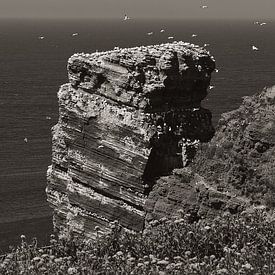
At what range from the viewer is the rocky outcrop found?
32934 millimetres

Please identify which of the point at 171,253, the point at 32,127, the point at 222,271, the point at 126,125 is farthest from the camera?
the point at 32,127

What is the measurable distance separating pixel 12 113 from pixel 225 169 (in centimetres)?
9499

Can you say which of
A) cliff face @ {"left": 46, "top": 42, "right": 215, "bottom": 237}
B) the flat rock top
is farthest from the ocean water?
the flat rock top

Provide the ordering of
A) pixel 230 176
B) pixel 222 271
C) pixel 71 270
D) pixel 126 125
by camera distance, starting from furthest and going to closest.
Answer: pixel 126 125, pixel 230 176, pixel 71 270, pixel 222 271

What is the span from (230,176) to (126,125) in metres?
13.5

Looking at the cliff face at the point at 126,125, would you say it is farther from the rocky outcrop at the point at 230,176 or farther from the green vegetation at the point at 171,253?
the green vegetation at the point at 171,253

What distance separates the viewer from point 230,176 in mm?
34656

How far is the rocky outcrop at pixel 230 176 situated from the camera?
32934 mm

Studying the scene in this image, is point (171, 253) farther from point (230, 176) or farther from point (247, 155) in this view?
point (247, 155)

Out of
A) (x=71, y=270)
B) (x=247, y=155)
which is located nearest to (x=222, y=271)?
(x=71, y=270)

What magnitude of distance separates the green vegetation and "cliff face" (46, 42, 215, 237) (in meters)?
21.3

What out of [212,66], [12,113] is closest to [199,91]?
[212,66]

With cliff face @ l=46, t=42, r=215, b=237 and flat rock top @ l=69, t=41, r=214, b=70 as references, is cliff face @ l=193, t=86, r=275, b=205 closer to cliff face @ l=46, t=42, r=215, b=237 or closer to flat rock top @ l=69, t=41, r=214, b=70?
cliff face @ l=46, t=42, r=215, b=237

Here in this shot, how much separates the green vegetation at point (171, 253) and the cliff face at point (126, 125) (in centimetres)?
2127
